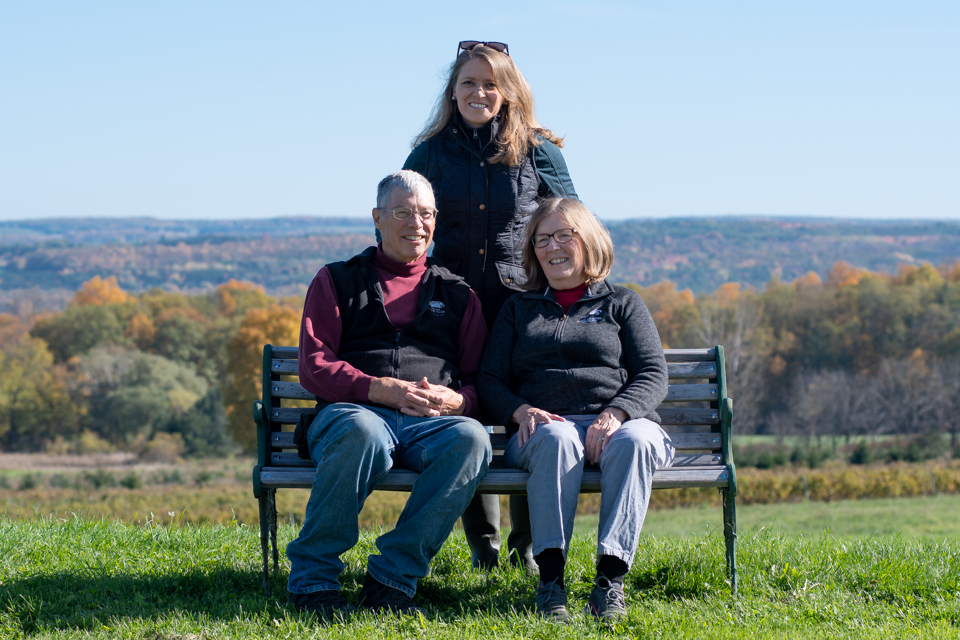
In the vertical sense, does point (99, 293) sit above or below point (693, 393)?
below

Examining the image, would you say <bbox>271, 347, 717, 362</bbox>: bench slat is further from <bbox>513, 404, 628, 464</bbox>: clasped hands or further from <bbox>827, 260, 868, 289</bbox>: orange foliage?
<bbox>827, 260, 868, 289</bbox>: orange foliage

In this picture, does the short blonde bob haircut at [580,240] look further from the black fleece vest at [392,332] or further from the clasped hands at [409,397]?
the clasped hands at [409,397]

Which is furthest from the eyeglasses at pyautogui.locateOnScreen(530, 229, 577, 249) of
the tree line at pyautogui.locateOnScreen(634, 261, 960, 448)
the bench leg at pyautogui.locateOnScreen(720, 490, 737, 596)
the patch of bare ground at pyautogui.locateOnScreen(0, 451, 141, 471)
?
the tree line at pyautogui.locateOnScreen(634, 261, 960, 448)

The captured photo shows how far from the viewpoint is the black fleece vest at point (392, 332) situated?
4387mm

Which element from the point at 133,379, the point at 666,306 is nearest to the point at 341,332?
the point at 133,379

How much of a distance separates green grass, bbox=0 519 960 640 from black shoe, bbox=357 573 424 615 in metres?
0.09

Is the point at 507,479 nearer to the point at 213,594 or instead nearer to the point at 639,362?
the point at 639,362

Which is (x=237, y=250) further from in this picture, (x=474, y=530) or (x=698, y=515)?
(x=474, y=530)

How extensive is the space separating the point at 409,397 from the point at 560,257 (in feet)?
3.31

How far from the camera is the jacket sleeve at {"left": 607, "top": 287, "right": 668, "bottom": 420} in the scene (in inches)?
168

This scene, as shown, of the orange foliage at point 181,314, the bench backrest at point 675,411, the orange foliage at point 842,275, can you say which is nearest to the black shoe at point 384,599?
the bench backrest at point 675,411

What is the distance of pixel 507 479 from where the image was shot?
4055 mm

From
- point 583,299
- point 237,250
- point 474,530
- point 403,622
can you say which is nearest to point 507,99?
point 583,299

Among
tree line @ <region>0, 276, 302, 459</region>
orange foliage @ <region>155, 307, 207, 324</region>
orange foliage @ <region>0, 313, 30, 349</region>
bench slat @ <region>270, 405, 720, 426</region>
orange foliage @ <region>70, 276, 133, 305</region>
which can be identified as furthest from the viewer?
→ orange foliage @ <region>70, 276, 133, 305</region>
